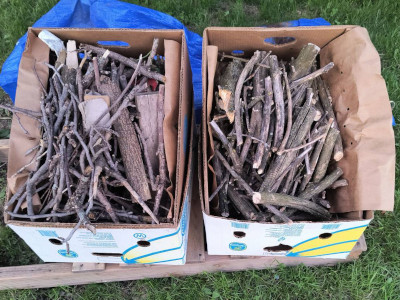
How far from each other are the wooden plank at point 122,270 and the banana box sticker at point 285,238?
16cm

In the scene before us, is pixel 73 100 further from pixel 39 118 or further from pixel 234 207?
pixel 234 207

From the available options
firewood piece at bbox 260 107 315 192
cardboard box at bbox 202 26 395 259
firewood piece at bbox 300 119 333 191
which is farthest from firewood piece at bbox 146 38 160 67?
firewood piece at bbox 300 119 333 191

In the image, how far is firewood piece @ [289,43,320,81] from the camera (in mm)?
1997

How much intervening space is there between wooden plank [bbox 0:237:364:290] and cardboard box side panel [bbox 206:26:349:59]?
3.77 ft

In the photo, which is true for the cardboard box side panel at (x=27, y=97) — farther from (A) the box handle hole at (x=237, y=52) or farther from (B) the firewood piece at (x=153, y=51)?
(A) the box handle hole at (x=237, y=52)

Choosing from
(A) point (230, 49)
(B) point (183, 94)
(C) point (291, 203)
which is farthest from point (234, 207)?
(A) point (230, 49)

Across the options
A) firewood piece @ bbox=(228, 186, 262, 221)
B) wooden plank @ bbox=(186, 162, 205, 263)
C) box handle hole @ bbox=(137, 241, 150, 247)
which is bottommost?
wooden plank @ bbox=(186, 162, 205, 263)

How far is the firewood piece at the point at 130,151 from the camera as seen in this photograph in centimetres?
177

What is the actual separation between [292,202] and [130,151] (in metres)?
0.80

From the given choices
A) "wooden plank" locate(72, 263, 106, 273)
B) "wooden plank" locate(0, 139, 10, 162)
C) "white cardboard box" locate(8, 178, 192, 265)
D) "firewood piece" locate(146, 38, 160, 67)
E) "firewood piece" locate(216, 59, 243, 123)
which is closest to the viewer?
"white cardboard box" locate(8, 178, 192, 265)

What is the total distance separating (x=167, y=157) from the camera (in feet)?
5.65

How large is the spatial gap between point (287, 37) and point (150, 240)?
4.33ft

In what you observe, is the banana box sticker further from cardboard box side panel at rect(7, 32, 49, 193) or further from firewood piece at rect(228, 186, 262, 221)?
cardboard box side panel at rect(7, 32, 49, 193)

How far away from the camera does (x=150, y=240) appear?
173 centimetres
